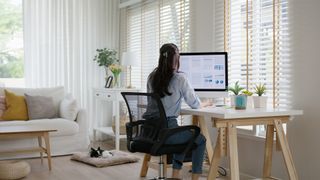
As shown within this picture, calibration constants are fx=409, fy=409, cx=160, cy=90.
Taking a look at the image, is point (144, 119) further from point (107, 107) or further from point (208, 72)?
point (107, 107)

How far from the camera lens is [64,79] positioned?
19.7 ft

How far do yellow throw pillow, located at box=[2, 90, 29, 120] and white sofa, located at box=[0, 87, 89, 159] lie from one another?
0.14m

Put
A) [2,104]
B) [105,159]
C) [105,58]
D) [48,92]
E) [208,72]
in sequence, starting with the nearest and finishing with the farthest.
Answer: [208,72] → [105,159] → [2,104] → [48,92] → [105,58]

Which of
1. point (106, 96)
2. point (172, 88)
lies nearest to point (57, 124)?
point (106, 96)

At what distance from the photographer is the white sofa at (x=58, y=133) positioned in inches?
187

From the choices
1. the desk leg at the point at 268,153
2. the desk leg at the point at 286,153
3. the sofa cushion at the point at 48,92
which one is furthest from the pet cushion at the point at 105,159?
the desk leg at the point at 286,153

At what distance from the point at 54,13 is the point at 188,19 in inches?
87.1

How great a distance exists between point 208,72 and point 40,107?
7.63ft

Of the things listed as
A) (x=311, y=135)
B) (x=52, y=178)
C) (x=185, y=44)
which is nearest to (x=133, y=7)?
(x=185, y=44)

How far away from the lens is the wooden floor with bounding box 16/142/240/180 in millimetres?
3886

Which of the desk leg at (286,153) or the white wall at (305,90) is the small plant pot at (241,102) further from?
the white wall at (305,90)

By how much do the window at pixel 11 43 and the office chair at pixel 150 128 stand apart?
10.6ft

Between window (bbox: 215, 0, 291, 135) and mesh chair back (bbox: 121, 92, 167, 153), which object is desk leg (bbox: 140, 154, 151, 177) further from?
window (bbox: 215, 0, 291, 135)

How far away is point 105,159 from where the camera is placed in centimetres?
443
